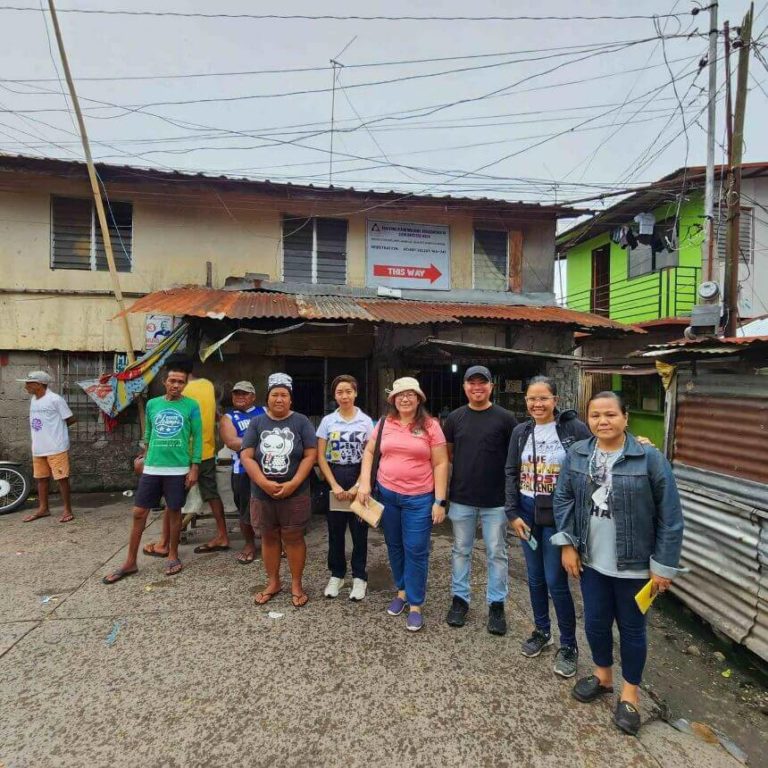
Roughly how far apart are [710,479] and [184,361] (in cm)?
472

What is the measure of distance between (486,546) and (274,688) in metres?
1.58

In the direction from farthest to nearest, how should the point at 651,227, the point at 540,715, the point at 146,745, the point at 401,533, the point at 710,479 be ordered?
the point at 651,227 < the point at 710,479 < the point at 401,533 < the point at 540,715 < the point at 146,745

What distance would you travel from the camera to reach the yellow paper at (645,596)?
2.07 metres

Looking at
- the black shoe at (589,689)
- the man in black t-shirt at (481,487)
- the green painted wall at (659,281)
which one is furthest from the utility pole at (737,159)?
the black shoe at (589,689)

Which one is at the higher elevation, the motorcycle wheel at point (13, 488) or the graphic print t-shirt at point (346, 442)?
the graphic print t-shirt at point (346, 442)

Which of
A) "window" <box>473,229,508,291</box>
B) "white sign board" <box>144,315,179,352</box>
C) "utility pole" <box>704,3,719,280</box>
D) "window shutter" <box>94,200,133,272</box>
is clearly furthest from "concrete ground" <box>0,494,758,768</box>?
"utility pole" <box>704,3,719,280</box>

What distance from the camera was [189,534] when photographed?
4.87 meters

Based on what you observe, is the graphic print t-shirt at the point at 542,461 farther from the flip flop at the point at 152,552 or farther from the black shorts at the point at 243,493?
the flip flop at the point at 152,552

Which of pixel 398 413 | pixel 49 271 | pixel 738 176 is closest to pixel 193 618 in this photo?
pixel 398 413

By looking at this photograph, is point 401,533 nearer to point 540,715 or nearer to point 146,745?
point 540,715

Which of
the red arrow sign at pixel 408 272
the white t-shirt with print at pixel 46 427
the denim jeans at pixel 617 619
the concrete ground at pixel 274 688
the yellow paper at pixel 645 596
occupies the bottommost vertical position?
the concrete ground at pixel 274 688

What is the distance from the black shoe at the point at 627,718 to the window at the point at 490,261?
690 cm

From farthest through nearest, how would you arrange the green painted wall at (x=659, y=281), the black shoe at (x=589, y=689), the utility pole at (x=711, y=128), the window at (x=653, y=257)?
1. the window at (x=653, y=257)
2. the green painted wall at (x=659, y=281)
3. the utility pole at (x=711, y=128)
4. the black shoe at (x=589, y=689)

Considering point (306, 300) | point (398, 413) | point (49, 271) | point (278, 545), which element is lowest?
point (278, 545)
